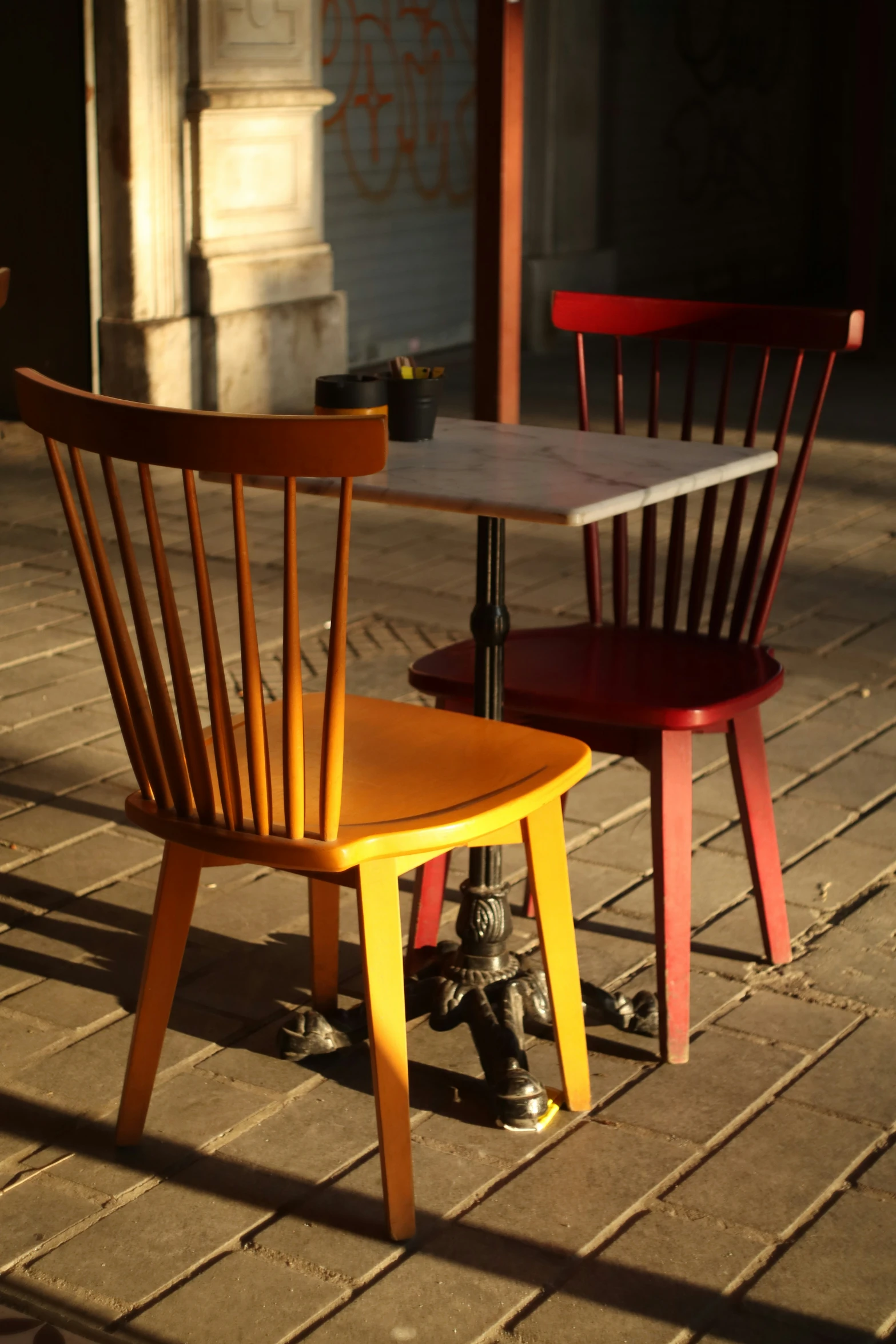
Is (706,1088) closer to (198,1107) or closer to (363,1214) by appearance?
(363,1214)

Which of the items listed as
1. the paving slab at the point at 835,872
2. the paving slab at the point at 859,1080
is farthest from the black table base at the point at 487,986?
the paving slab at the point at 835,872

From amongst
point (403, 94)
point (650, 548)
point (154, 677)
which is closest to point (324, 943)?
point (154, 677)

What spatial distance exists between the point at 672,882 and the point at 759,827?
1.03 feet

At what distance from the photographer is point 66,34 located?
7.27m

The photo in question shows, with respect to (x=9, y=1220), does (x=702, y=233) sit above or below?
above

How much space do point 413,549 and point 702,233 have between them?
7459 mm

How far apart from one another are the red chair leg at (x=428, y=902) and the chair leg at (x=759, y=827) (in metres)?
0.49

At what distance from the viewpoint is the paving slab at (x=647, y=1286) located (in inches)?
77.6

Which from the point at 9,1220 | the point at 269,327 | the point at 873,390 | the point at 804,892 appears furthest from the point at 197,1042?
the point at 873,390

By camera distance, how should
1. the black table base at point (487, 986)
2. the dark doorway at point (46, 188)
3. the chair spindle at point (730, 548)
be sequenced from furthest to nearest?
the dark doorway at point (46, 188), the chair spindle at point (730, 548), the black table base at point (487, 986)

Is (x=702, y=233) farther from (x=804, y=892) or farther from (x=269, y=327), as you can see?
(x=804, y=892)

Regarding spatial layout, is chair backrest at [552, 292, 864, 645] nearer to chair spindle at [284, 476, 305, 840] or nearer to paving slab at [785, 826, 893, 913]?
paving slab at [785, 826, 893, 913]

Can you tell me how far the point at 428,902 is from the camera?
2.86 metres

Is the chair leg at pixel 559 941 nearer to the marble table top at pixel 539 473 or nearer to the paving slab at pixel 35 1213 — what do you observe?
the marble table top at pixel 539 473
